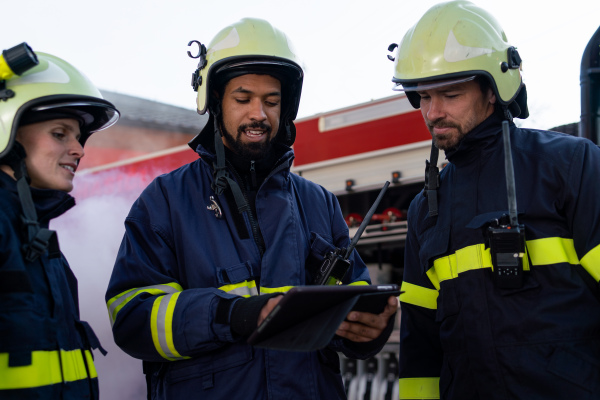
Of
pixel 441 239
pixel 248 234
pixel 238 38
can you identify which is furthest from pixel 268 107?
pixel 441 239

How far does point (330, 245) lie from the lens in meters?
2.65

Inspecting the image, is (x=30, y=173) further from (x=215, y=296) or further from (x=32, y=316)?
(x=215, y=296)

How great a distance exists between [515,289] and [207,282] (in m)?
1.18

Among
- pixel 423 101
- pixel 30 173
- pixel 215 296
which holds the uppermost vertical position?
pixel 423 101

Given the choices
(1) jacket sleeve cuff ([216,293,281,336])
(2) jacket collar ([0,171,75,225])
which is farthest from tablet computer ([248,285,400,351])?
(2) jacket collar ([0,171,75,225])

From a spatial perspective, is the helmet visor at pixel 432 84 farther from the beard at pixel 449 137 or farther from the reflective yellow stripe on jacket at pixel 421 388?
the reflective yellow stripe on jacket at pixel 421 388

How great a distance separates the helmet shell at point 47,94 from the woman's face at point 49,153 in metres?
0.09

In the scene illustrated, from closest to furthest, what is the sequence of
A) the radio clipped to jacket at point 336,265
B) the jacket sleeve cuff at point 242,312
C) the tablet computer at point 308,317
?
the tablet computer at point 308,317 → the jacket sleeve cuff at point 242,312 → the radio clipped to jacket at point 336,265

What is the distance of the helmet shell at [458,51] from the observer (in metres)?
2.55

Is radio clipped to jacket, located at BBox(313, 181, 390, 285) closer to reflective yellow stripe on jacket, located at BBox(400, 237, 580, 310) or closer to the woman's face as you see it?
reflective yellow stripe on jacket, located at BBox(400, 237, 580, 310)

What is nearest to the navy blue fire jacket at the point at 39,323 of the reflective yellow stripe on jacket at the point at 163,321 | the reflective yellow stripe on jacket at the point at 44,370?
the reflective yellow stripe on jacket at the point at 44,370

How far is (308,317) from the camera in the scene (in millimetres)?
1945

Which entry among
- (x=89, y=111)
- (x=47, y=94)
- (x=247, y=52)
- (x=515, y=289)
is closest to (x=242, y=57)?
(x=247, y=52)

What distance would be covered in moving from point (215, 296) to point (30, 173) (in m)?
0.87
